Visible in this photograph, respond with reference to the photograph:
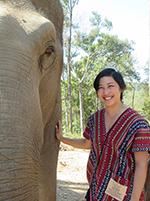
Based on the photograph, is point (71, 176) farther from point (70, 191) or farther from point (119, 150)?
point (119, 150)

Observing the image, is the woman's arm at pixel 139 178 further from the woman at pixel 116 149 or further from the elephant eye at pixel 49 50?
the elephant eye at pixel 49 50

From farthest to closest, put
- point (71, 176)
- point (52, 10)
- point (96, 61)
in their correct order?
point (96, 61)
point (71, 176)
point (52, 10)

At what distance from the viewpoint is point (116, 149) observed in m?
1.84

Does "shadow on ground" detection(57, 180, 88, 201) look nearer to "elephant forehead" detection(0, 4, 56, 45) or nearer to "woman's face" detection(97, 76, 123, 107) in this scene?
"woman's face" detection(97, 76, 123, 107)

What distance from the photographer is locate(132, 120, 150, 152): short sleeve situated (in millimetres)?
1750

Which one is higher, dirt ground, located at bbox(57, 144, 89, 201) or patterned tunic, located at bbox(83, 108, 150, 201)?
patterned tunic, located at bbox(83, 108, 150, 201)

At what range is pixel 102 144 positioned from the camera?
194cm

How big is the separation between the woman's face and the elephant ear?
0.87 metres

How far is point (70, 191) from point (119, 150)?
2792 millimetres

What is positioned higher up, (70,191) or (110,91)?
(110,91)

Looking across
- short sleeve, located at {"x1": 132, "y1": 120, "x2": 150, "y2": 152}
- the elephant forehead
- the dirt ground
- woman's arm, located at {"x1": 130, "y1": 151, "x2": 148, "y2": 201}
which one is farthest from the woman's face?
the dirt ground

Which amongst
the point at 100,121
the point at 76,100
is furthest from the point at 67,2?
the point at 100,121

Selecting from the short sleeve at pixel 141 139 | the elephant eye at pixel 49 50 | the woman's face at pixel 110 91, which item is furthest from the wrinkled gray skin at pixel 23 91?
the short sleeve at pixel 141 139

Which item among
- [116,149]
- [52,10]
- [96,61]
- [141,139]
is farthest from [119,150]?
[96,61]
